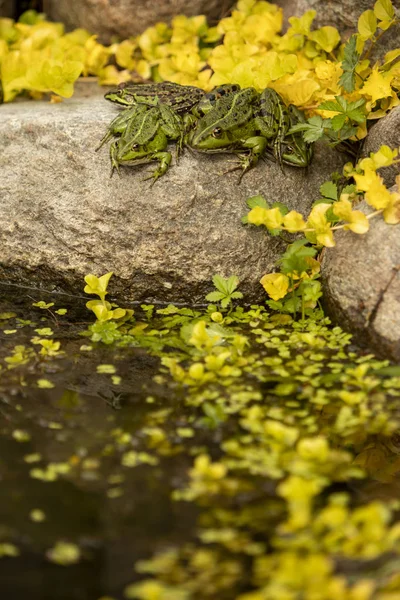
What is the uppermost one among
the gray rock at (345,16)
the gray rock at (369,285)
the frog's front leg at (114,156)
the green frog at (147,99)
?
the gray rock at (345,16)

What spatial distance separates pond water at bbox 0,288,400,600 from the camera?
217 cm

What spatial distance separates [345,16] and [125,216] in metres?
1.97

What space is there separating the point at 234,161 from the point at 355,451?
189 cm

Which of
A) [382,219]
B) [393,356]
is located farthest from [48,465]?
[382,219]

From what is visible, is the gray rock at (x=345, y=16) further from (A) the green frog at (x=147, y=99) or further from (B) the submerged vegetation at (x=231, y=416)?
(A) the green frog at (x=147, y=99)

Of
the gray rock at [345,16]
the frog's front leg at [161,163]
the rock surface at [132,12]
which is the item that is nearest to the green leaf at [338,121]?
the gray rock at [345,16]

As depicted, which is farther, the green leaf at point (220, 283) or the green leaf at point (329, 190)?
the green leaf at point (329, 190)

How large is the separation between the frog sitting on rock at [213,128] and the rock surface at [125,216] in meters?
0.08

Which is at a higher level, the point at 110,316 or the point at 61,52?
the point at 61,52

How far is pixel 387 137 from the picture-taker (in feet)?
13.0

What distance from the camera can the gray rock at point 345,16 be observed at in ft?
14.1

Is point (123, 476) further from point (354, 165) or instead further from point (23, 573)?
point (354, 165)

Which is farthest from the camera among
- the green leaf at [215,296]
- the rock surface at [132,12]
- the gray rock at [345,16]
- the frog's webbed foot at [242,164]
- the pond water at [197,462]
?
the rock surface at [132,12]

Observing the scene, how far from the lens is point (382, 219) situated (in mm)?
3516
